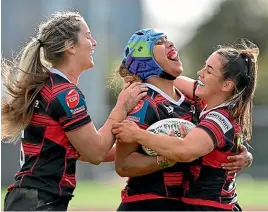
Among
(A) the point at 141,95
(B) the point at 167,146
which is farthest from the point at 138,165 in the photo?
(A) the point at 141,95

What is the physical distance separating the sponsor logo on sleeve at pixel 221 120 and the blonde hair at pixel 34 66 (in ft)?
3.22

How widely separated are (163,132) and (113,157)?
29.0 inches

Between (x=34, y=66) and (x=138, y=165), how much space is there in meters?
0.91

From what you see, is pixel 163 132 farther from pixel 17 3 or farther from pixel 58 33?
pixel 17 3

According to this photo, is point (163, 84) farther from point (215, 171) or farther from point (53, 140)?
point (53, 140)

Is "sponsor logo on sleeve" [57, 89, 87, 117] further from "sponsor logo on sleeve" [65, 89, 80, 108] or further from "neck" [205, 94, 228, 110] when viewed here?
"neck" [205, 94, 228, 110]

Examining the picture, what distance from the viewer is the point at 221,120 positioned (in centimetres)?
548

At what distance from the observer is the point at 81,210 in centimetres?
1259

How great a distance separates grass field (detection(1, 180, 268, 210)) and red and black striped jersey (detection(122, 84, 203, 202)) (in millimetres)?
7411

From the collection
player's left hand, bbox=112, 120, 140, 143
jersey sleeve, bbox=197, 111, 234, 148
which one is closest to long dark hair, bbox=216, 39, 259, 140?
jersey sleeve, bbox=197, 111, 234, 148

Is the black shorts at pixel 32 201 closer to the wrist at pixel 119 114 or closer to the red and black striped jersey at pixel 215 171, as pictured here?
the wrist at pixel 119 114

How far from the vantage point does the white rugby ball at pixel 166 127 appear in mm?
5500

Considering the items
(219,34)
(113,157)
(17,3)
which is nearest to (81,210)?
(113,157)

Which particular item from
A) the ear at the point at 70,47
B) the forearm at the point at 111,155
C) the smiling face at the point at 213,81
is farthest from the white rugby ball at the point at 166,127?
the ear at the point at 70,47
